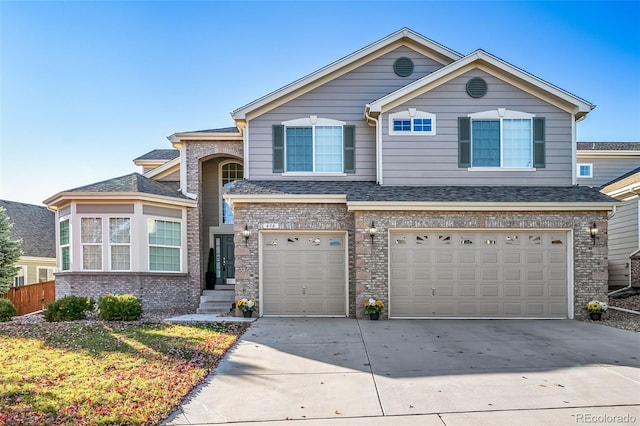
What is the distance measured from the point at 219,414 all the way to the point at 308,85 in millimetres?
10578

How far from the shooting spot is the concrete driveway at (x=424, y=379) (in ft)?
17.1

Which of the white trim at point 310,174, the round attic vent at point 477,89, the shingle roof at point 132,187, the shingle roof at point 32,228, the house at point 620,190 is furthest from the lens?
the shingle roof at point 32,228

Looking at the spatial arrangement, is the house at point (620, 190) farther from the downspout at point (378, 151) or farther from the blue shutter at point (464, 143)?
the downspout at point (378, 151)

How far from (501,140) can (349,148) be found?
14.4 ft

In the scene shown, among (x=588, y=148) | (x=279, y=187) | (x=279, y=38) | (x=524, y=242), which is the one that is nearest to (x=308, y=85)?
(x=279, y=38)

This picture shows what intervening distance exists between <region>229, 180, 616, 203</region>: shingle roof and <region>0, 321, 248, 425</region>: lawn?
3949mm

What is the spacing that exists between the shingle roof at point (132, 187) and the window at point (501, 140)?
9.29m

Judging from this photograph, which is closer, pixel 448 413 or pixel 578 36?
pixel 448 413

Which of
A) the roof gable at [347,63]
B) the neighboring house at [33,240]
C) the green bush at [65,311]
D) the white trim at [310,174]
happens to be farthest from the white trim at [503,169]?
the neighboring house at [33,240]

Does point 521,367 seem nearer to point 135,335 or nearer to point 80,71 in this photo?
point 135,335

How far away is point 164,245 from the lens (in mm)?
14875

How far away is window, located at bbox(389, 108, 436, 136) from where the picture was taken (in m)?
13.1

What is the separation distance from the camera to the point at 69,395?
5.75m

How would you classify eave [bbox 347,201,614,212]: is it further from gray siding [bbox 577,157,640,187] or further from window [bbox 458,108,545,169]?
gray siding [bbox 577,157,640,187]
